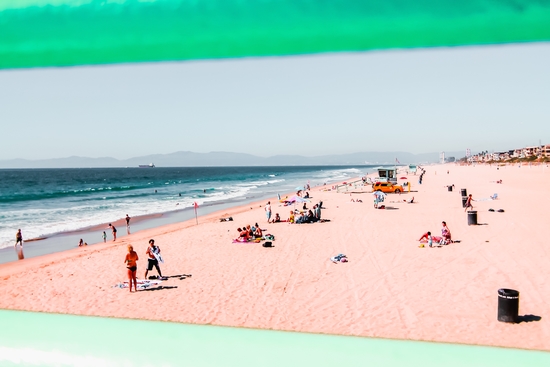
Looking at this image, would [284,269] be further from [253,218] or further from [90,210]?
[90,210]

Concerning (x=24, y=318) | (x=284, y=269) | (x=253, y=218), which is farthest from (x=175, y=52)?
(x=253, y=218)

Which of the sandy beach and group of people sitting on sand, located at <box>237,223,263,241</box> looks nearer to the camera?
the sandy beach

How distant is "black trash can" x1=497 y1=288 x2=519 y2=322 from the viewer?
646cm

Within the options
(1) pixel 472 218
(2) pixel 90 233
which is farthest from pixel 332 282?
(2) pixel 90 233

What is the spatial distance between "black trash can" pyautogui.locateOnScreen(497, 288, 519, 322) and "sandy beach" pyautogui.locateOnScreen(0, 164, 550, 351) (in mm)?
123

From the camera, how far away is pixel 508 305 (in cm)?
648
